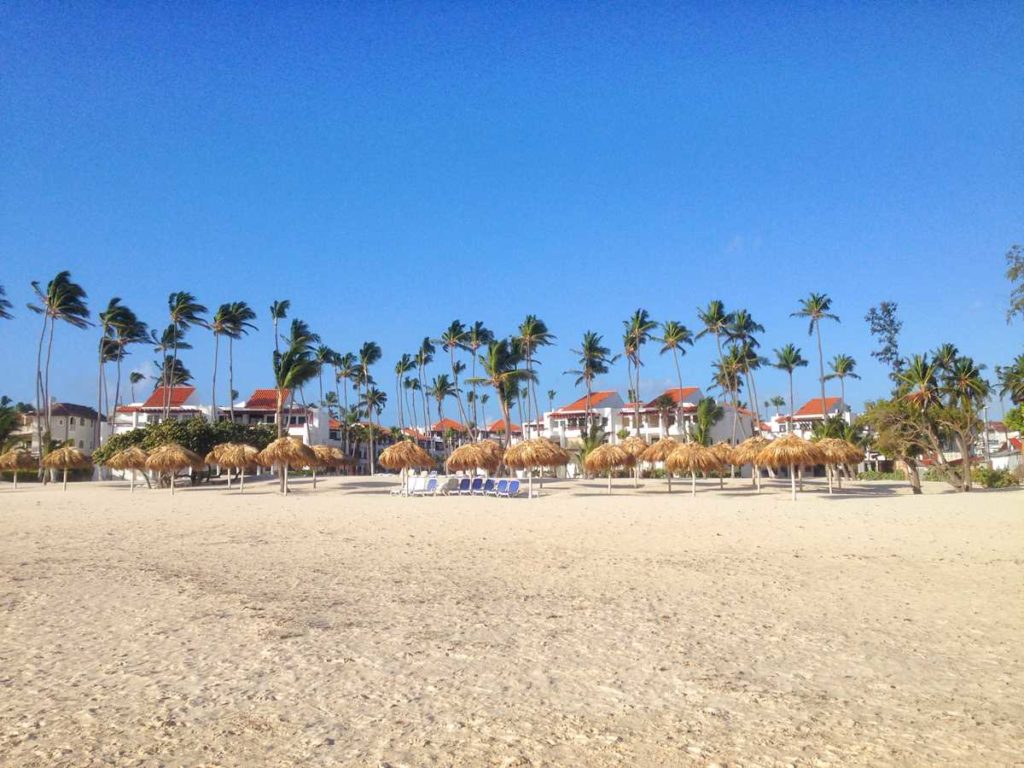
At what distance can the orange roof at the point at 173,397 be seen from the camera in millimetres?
63781

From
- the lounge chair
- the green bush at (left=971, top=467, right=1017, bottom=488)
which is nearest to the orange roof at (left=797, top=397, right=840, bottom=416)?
the green bush at (left=971, top=467, right=1017, bottom=488)

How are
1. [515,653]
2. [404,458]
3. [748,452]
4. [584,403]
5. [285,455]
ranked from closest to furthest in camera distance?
[515,653], [285,455], [404,458], [748,452], [584,403]

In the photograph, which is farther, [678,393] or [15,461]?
[678,393]

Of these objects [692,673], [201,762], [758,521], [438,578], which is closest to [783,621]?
[692,673]

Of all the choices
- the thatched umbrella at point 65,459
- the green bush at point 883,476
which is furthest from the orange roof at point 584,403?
the thatched umbrella at point 65,459

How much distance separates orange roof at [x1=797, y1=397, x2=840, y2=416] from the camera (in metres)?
65.8

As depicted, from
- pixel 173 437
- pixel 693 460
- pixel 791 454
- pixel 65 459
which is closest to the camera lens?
pixel 791 454

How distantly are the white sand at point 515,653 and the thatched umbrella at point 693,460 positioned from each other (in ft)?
47.6

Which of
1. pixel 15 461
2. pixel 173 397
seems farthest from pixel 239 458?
pixel 173 397

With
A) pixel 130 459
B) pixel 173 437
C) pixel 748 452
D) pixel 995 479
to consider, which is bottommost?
pixel 995 479

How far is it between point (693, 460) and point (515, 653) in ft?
74.5

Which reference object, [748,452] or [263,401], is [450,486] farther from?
[263,401]

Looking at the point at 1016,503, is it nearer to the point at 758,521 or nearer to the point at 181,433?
the point at 758,521

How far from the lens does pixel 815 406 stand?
68562 millimetres
